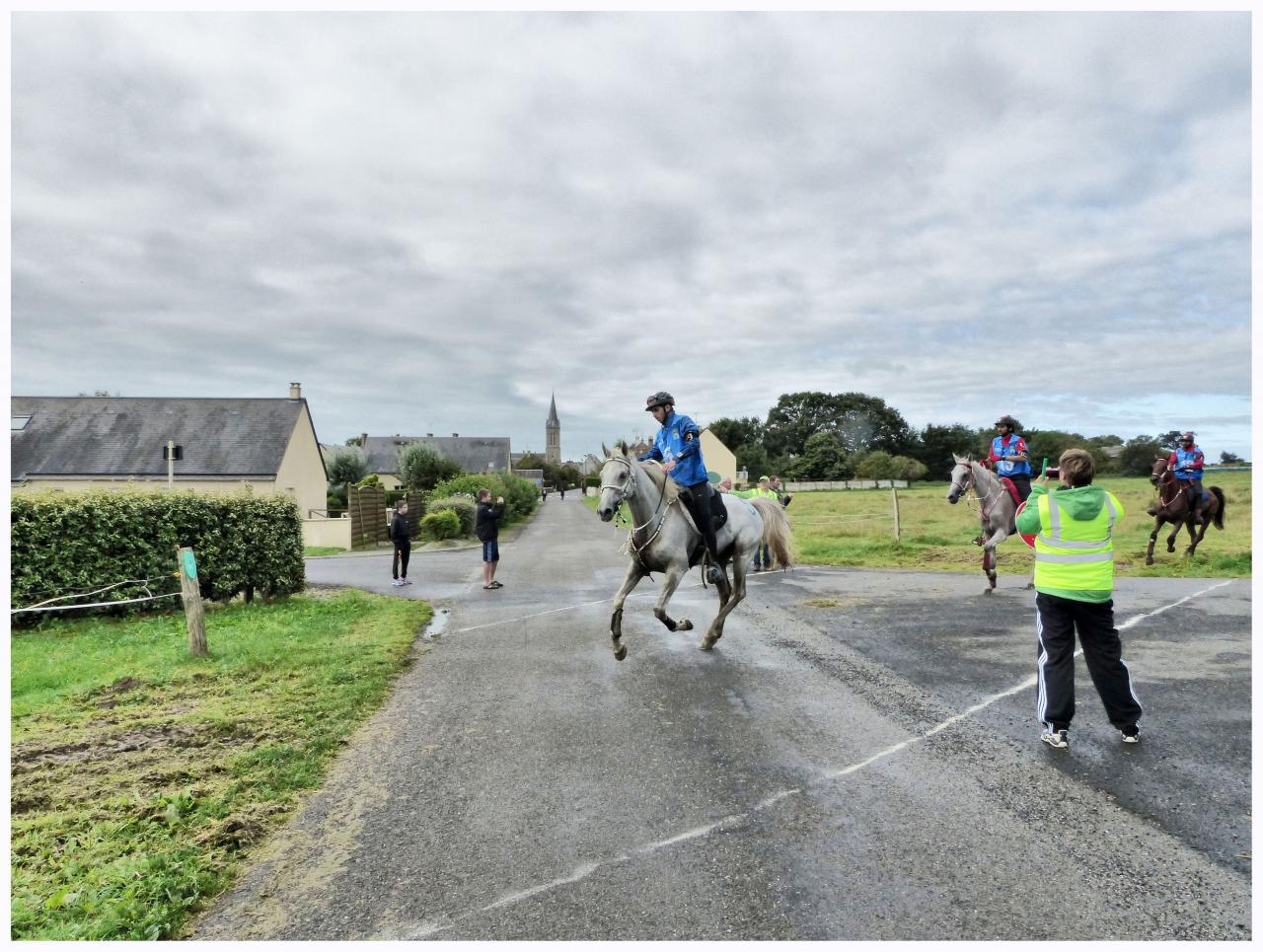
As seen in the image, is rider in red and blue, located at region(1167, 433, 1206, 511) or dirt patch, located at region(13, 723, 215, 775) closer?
dirt patch, located at region(13, 723, 215, 775)

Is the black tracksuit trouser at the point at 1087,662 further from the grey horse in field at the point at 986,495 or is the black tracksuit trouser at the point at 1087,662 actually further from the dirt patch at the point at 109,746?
the grey horse in field at the point at 986,495

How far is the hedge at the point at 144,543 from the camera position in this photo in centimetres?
987

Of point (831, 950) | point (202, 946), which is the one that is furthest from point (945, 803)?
point (202, 946)

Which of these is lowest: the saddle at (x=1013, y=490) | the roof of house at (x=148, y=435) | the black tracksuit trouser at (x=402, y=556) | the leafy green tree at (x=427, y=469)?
the black tracksuit trouser at (x=402, y=556)

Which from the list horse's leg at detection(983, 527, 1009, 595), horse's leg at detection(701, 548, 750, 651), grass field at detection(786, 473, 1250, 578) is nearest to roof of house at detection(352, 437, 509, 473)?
grass field at detection(786, 473, 1250, 578)

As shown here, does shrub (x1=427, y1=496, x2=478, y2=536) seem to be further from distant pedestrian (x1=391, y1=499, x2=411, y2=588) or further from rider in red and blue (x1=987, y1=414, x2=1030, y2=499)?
rider in red and blue (x1=987, y1=414, x2=1030, y2=499)

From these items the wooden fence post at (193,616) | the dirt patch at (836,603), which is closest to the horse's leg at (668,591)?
the dirt patch at (836,603)

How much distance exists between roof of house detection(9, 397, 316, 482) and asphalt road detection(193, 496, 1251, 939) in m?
32.6

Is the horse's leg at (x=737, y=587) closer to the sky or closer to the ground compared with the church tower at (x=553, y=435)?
closer to the ground

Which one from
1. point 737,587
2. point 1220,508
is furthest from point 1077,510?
point 1220,508

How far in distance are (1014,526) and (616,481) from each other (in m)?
5.57

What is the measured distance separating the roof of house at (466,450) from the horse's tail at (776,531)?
260ft

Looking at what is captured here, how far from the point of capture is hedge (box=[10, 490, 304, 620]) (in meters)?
9.87

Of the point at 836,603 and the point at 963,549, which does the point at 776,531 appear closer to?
the point at 836,603
